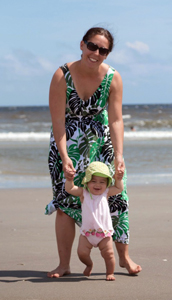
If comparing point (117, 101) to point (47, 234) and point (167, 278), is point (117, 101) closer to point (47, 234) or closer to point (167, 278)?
point (167, 278)

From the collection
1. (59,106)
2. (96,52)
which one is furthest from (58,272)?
(96,52)

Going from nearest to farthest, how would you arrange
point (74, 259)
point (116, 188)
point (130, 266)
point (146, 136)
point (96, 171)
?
point (96, 171)
point (116, 188)
point (130, 266)
point (74, 259)
point (146, 136)

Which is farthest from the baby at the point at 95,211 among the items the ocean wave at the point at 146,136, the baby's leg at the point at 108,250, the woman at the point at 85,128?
the ocean wave at the point at 146,136

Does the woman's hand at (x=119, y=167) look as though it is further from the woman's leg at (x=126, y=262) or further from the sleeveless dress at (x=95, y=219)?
the woman's leg at (x=126, y=262)

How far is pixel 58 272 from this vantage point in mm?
3729

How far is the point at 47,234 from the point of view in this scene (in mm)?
5137

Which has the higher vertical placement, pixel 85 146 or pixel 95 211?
pixel 85 146

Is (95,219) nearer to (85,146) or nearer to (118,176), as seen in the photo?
(118,176)

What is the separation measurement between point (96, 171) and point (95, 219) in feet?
1.05

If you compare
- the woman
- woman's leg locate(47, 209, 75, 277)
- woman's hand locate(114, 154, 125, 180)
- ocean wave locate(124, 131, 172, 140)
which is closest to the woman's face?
the woman

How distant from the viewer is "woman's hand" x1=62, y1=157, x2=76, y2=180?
346 centimetres

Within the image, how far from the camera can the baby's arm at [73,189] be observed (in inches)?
138

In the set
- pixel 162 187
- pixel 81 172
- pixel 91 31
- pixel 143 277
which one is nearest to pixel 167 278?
pixel 143 277

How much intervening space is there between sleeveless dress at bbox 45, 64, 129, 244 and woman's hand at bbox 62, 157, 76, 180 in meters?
0.15
